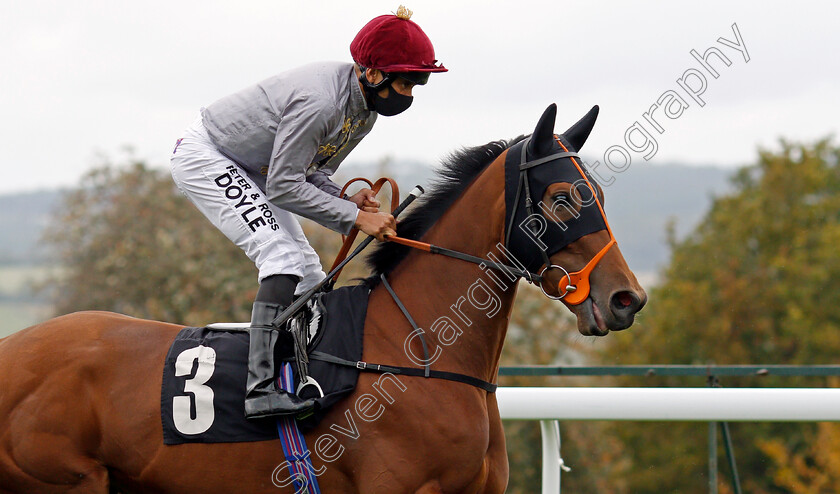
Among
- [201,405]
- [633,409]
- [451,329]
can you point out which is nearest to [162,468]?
[201,405]

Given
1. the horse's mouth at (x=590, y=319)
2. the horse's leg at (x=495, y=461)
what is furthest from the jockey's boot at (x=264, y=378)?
the horse's mouth at (x=590, y=319)

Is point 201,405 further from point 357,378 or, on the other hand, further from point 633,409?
point 633,409

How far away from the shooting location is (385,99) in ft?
11.7

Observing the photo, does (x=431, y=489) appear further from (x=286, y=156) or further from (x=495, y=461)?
(x=286, y=156)

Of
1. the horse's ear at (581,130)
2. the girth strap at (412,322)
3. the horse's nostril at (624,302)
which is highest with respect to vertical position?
the horse's ear at (581,130)

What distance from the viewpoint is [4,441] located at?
3461 mm

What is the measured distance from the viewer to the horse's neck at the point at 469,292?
Result: 3.39 meters

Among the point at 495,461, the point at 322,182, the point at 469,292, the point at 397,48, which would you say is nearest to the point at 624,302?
the point at 469,292

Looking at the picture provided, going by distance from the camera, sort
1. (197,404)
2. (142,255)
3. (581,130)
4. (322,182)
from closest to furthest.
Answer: (197,404) → (581,130) → (322,182) → (142,255)

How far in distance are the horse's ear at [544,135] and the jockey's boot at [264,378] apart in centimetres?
118

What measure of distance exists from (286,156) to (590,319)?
1.31m

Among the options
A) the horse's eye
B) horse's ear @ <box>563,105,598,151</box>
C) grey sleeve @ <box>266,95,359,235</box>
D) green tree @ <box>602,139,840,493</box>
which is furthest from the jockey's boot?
green tree @ <box>602,139,840,493</box>

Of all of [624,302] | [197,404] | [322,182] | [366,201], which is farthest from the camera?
[322,182]

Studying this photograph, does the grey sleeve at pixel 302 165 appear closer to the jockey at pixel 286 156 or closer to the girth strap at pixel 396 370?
the jockey at pixel 286 156
